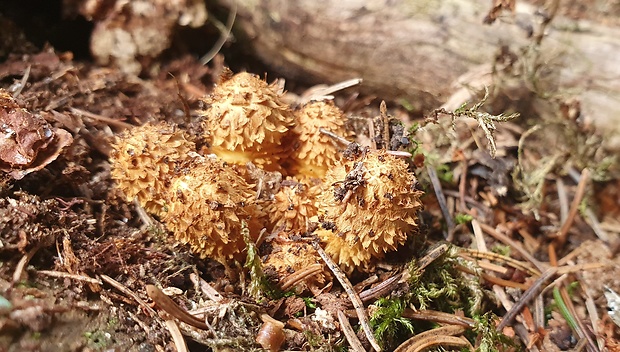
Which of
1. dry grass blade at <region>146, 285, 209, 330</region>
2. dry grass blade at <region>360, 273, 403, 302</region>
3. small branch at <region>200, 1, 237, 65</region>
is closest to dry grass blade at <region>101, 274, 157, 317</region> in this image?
dry grass blade at <region>146, 285, 209, 330</region>

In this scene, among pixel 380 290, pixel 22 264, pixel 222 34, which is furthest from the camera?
pixel 222 34

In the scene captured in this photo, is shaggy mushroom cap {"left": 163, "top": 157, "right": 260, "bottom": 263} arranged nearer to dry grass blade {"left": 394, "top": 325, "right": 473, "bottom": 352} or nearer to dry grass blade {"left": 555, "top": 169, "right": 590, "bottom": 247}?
dry grass blade {"left": 394, "top": 325, "right": 473, "bottom": 352}

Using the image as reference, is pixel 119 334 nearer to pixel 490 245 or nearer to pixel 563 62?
pixel 490 245

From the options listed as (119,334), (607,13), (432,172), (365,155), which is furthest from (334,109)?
(607,13)

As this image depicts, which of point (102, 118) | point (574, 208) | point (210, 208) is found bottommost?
point (574, 208)

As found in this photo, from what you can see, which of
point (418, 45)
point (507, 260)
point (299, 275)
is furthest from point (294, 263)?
point (418, 45)

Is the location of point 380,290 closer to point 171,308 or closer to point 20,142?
point 171,308
